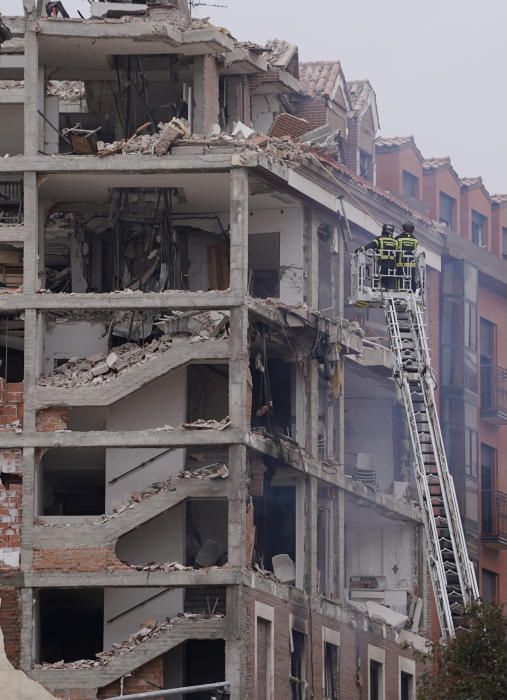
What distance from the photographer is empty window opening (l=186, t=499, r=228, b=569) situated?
69812 millimetres

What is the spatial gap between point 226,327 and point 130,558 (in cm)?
644

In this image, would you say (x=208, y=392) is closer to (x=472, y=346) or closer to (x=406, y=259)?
(x=406, y=259)

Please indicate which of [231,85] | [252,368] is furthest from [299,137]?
[252,368]

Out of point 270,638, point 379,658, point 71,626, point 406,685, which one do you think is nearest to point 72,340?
point 71,626

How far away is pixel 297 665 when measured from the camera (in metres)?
70.5

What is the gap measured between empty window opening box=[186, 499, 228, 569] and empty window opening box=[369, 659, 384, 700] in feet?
23.4

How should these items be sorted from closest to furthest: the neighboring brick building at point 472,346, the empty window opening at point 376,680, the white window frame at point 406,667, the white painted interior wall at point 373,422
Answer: the empty window opening at point 376,680
the white window frame at point 406,667
the white painted interior wall at point 373,422
the neighboring brick building at point 472,346

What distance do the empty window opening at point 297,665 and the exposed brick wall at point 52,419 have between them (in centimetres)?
810

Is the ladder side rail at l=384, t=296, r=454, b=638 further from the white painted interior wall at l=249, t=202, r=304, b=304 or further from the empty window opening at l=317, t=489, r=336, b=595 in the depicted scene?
the empty window opening at l=317, t=489, r=336, b=595

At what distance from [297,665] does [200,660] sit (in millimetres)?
2546

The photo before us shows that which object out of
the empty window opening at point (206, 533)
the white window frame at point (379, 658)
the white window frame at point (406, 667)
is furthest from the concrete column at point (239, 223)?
the white window frame at point (406, 667)

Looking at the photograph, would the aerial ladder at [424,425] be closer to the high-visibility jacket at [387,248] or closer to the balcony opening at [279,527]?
the high-visibility jacket at [387,248]

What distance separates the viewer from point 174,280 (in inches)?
2859

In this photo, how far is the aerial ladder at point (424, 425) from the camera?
207 ft
